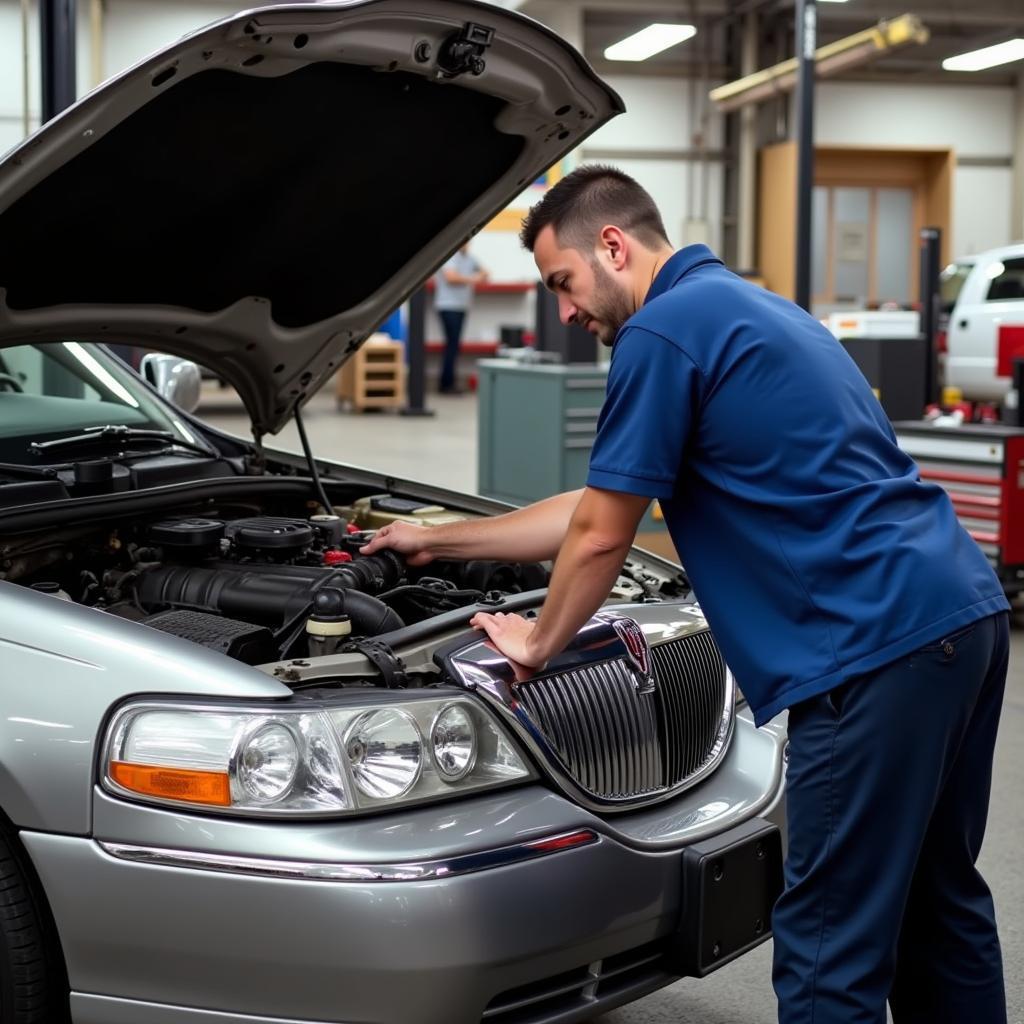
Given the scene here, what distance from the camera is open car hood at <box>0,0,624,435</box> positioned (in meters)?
2.25

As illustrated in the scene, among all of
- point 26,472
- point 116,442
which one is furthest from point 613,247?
point 116,442

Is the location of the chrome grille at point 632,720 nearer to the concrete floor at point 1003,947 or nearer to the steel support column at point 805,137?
the concrete floor at point 1003,947

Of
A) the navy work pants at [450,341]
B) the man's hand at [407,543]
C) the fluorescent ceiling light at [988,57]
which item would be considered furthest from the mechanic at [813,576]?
the fluorescent ceiling light at [988,57]

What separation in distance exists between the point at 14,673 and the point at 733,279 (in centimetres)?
117

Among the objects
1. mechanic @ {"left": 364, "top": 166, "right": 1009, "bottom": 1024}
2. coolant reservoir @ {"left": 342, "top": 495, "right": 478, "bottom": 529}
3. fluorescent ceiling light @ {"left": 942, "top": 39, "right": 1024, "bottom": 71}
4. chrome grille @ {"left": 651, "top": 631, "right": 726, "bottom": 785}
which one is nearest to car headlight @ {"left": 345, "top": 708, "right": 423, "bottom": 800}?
mechanic @ {"left": 364, "top": 166, "right": 1009, "bottom": 1024}

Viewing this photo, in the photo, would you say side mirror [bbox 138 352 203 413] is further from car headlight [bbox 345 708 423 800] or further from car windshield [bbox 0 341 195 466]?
car headlight [bbox 345 708 423 800]

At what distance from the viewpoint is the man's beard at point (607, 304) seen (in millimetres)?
2139

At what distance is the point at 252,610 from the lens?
252 cm

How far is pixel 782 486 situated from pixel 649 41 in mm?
16698

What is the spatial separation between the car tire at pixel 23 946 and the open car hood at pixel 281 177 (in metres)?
1.01

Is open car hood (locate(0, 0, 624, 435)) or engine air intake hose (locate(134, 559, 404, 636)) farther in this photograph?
engine air intake hose (locate(134, 559, 404, 636))

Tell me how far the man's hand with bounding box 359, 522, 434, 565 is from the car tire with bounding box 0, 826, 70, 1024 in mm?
1025

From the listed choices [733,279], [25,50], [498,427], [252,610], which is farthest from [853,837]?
[498,427]

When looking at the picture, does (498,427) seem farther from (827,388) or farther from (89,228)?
(827,388)
